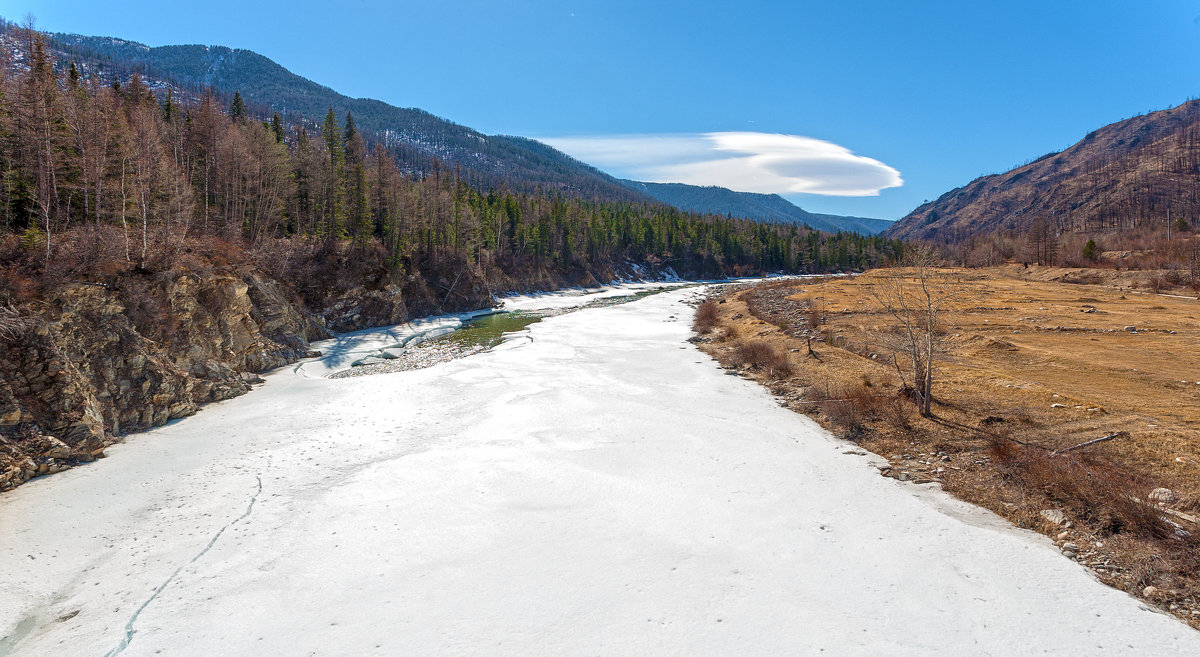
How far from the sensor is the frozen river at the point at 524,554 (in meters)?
6.84

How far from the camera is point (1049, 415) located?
14.4 meters

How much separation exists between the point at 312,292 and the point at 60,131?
671 inches

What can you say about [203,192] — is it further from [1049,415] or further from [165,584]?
[1049,415]

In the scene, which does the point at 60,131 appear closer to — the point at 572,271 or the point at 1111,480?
the point at 1111,480

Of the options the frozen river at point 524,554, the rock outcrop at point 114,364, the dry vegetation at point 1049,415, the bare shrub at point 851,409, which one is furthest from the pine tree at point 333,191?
the bare shrub at point 851,409

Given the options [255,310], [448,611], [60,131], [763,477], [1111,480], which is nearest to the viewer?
[448,611]

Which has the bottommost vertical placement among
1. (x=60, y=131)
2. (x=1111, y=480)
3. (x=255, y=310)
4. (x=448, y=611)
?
(x=448, y=611)

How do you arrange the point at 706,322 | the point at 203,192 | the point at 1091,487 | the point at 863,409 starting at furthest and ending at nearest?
the point at 706,322, the point at 203,192, the point at 863,409, the point at 1091,487

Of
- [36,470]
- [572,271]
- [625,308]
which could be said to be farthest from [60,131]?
[572,271]

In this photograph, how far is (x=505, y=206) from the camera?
85.0 m

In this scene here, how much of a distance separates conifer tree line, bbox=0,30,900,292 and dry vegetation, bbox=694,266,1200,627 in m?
28.2

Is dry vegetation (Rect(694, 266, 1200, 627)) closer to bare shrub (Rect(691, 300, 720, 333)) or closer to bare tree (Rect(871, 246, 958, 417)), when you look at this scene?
bare tree (Rect(871, 246, 958, 417))

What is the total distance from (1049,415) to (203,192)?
53278mm

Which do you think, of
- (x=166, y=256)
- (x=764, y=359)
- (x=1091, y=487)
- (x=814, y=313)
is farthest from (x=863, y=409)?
(x=166, y=256)
